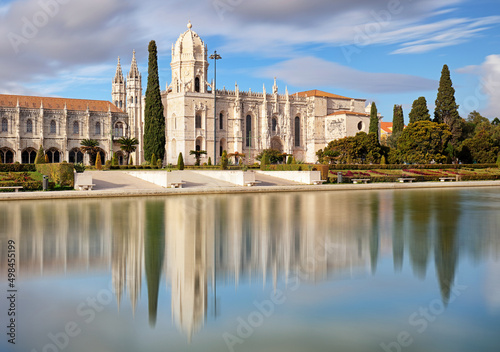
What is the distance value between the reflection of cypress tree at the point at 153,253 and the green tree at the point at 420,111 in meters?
47.2

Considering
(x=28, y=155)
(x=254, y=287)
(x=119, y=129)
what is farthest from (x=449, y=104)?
(x=254, y=287)

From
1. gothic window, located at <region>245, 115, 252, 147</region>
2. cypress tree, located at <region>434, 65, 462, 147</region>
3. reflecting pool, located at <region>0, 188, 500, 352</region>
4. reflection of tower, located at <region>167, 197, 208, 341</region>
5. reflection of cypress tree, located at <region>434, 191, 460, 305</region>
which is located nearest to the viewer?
reflecting pool, located at <region>0, 188, 500, 352</region>

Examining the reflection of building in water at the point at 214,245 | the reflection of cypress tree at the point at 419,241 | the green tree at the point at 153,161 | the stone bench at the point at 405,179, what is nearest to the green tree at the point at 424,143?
the stone bench at the point at 405,179

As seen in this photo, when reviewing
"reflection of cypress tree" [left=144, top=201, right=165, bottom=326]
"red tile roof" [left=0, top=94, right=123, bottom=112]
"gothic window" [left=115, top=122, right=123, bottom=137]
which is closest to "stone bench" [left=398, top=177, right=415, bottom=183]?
"reflection of cypress tree" [left=144, top=201, right=165, bottom=326]

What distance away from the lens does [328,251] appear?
29.2ft

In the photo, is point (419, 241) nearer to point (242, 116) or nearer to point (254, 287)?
point (254, 287)

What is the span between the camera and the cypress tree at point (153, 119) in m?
40.0

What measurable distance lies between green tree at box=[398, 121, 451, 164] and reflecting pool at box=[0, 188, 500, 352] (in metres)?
36.0

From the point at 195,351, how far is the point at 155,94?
123ft

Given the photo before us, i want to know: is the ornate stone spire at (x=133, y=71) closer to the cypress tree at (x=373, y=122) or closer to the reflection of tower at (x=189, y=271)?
the cypress tree at (x=373, y=122)

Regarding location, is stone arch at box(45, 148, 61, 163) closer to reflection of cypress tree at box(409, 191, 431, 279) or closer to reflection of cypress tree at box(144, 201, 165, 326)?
reflection of cypress tree at box(144, 201, 165, 326)

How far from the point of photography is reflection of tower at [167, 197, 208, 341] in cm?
553

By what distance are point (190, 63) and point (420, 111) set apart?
1072 inches

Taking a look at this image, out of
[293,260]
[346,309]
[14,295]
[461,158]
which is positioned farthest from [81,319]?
[461,158]
